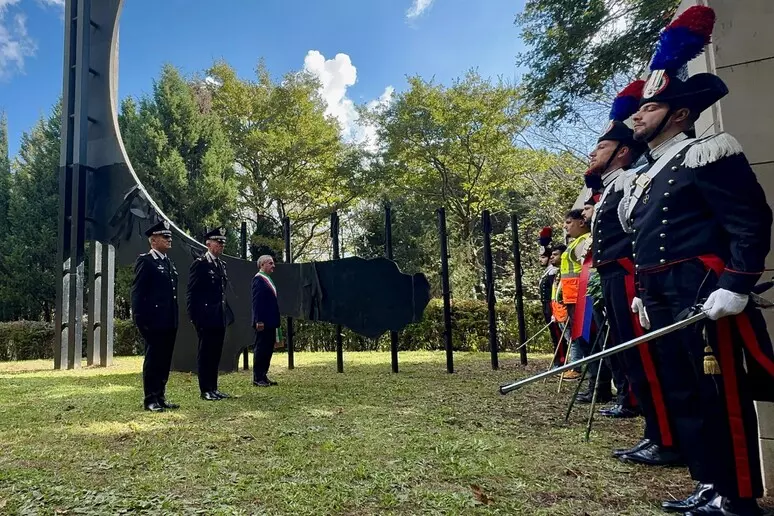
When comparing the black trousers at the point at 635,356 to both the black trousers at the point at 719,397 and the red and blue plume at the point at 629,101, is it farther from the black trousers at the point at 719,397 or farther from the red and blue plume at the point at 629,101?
the red and blue plume at the point at 629,101

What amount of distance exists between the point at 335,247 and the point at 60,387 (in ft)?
11.6

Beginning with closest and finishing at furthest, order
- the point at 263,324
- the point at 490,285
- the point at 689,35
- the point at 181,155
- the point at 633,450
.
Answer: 1. the point at 689,35
2. the point at 633,450
3. the point at 263,324
4. the point at 490,285
5. the point at 181,155

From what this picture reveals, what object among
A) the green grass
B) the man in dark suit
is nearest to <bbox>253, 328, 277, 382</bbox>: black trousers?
the man in dark suit

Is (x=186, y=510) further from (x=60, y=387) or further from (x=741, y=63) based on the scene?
(x=60, y=387)

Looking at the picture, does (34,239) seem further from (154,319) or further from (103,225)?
(154,319)

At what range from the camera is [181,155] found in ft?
56.9

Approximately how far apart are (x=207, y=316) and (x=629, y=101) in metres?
3.92

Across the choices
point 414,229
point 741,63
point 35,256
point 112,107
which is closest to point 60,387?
point 112,107

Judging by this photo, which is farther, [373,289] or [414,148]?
[414,148]

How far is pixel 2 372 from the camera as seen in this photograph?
311 inches

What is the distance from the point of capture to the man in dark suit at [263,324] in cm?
584

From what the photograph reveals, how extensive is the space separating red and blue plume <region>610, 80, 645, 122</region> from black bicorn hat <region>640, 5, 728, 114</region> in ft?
2.81

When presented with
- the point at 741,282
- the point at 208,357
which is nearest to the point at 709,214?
the point at 741,282

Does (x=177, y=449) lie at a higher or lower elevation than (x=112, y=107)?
lower
